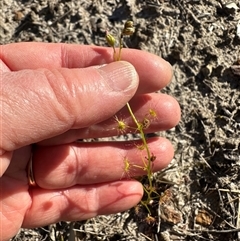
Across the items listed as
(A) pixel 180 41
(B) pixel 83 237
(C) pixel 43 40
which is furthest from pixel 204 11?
(B) pixel 83 237

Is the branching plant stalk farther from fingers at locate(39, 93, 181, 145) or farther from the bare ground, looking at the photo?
the bare ground

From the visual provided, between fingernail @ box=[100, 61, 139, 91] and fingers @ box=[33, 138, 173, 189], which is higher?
fingernail @ box=[100, 61, 139, 91]

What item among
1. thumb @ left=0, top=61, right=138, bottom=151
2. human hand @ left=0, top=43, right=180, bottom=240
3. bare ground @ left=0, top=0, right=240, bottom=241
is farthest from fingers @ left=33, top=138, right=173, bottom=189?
thumb @ left=0, top=61, right=138, bottom=151

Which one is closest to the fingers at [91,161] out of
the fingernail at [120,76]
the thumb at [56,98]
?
the thumb at [56,98]

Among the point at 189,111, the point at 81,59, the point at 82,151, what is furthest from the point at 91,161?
the point at 189,111

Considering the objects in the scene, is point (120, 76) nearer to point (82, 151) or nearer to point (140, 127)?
point (140, 127)

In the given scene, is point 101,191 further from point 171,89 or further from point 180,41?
point 180,41
